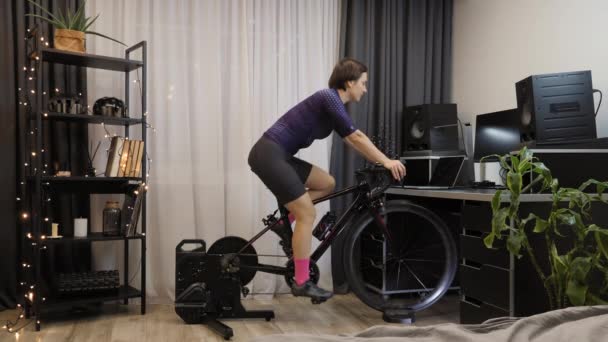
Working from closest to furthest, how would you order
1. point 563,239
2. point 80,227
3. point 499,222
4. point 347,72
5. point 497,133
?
point 499,222, point 563,239, point 347,72, point 80,227, point 497,133

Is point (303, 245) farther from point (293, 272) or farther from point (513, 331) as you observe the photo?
point (513, 331)

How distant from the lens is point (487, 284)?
241 cm

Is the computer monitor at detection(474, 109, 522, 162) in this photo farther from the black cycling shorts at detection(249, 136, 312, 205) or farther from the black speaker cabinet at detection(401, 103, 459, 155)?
the black cycling shorts at detection(249, 136, 312, 205)

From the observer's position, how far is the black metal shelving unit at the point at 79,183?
9.36ft

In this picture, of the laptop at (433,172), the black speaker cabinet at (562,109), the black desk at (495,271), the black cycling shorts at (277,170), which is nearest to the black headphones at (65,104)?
the black cycling shorts at (277,170)

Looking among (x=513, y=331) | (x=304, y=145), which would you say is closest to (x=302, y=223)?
(x=304, y=145)

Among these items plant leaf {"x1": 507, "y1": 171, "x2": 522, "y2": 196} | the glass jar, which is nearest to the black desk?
plant leaf {"x1": 507, "y1": 171, "x2": 522, "y2": 196}

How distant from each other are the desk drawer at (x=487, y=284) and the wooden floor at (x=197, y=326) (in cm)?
48

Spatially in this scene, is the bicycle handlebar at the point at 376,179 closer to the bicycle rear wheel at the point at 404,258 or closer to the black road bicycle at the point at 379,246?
the black road bicycle at the point at 379,246

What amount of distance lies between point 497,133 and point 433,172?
0.44 m

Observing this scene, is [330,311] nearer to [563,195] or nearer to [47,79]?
[563,195]

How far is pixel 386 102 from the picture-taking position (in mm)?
3877

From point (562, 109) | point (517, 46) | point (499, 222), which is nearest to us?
point (499, 222)

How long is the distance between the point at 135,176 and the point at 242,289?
0.87 m
